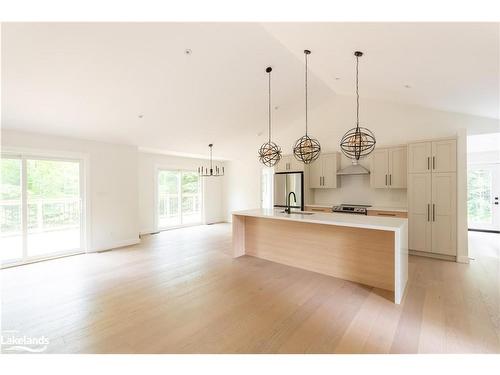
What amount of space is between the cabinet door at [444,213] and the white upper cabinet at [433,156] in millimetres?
147

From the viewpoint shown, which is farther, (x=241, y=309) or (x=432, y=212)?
(x=432, y=212)

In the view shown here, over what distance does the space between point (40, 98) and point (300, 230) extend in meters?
4.26

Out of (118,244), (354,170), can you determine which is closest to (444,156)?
(354,170)

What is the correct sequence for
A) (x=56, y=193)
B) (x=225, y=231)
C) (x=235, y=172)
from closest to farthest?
1. (x=56, y=193)
2. (x=225, y=231)
3. (x=235, y=172)

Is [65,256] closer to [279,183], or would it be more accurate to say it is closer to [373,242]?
[279,183]

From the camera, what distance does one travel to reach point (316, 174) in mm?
6098

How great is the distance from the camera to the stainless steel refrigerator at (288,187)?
6.02m

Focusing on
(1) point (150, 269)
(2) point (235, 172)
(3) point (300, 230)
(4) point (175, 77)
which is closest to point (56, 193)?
(1) point (150, 269)

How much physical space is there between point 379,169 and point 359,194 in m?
0.78

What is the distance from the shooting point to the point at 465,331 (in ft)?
7.20

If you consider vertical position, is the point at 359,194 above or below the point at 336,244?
above

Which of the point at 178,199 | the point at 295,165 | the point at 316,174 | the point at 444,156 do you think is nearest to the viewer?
the point at 444,156

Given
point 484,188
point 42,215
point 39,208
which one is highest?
point 484,188

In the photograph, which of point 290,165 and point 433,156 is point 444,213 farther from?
point 290,165
